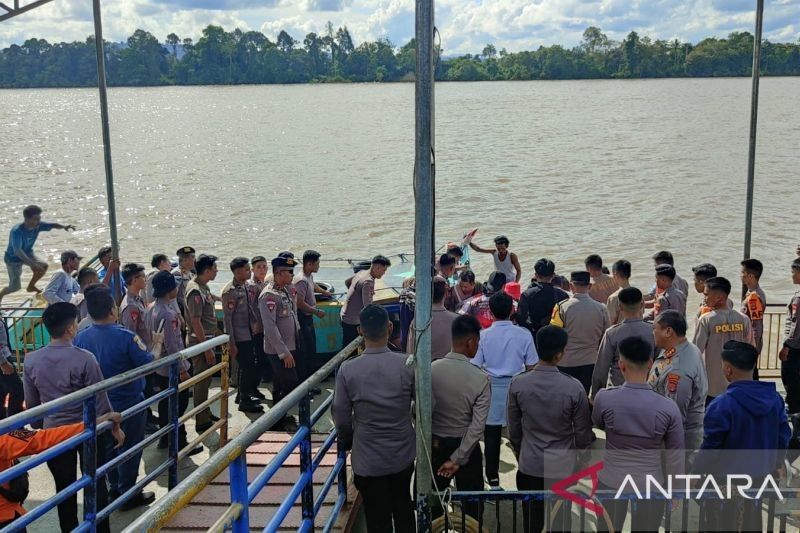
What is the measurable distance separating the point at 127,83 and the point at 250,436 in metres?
114

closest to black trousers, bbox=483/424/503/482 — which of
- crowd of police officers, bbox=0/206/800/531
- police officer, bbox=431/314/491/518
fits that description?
crowd of police officers, bbox=0/206/800/531

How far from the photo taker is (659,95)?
4016 inches

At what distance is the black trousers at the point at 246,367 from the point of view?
8266 mm

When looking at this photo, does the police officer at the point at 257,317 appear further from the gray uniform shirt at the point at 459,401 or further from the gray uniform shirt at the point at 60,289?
the gray uniform shirt at the point at 459,401

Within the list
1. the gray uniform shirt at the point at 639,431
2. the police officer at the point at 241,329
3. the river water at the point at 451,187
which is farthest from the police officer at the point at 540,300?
the river water at the point at 451,187

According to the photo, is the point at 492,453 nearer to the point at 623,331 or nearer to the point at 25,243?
the point at 623,331

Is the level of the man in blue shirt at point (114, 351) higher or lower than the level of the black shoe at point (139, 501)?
higher

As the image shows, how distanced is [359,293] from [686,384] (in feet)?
14.6

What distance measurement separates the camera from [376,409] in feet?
14.7

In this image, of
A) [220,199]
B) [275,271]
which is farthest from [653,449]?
[220,199]

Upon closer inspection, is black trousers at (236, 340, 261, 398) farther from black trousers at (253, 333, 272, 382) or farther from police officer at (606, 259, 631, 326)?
police officer at (606, 259, 631, 326)

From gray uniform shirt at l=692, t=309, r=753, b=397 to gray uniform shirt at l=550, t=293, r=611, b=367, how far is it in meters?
0.83

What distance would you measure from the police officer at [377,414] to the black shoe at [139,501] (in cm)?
218

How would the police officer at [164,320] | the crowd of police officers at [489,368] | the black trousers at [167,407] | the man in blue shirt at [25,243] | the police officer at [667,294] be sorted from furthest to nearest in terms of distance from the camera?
1. the man in blue shirt at [25,243]
2. the police officer at [667,294]
3. the black trousers at [167,407]
4. the police officer at [164,320]
5. the crowd of police officers at [489,368]
